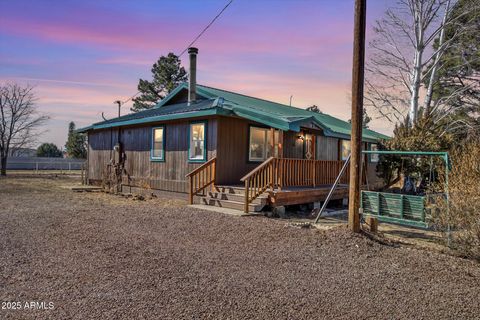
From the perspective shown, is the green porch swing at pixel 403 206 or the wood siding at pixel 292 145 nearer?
the green porch swing at pixel 403 206

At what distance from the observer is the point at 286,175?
32.6ft

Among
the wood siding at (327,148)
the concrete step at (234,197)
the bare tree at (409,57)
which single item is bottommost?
the concrete step at (234,197)

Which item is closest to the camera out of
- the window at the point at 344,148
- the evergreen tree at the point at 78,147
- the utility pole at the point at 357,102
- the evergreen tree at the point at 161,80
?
the utility pole at the point at 357,102

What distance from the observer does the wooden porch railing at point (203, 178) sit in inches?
413

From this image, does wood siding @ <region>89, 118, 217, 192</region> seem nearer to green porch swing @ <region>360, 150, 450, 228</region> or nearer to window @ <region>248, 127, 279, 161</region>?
window @ <region>248, 127, 279, 161</region>

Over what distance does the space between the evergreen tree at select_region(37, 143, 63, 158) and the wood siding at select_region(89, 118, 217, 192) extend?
50.9 m

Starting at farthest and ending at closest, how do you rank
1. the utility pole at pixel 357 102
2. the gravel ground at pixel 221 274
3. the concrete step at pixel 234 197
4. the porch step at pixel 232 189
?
1. the porch step at pixel 232 189
2. the concrete step at pixel 234 197
3. the utility pole at pixel 357 102
4. the gravel ground at pixel 221 274

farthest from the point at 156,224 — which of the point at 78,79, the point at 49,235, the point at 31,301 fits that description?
the point at 78,79

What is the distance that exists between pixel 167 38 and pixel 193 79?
7.70 ft

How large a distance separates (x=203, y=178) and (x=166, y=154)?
2.65m

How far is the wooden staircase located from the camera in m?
→ 8.86

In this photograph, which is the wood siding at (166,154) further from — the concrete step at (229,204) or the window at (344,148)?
the window at (344,148)

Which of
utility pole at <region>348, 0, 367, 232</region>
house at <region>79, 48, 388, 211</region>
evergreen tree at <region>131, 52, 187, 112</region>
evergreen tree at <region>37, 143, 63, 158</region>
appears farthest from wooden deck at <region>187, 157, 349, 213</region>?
Answer: evergreen tree at <region>37, 143, 63, 158</region>

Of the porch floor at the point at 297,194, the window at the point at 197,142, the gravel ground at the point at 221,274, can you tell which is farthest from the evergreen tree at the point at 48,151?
the gravel ground at the point at 221,274
